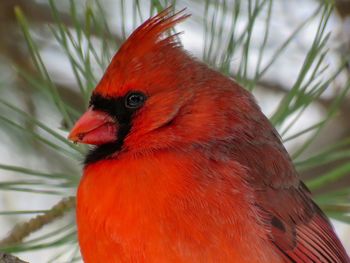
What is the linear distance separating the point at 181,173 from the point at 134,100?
0.92 feet

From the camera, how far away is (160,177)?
8.48ft

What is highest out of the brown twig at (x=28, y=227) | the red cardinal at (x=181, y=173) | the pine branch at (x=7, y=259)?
the red cardinal at (x=181, y=173)

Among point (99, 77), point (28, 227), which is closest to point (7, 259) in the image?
point (28, 227)

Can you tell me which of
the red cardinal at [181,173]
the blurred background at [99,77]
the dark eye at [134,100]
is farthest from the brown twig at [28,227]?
the dark eye at [134,100]

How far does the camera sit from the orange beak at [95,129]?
8.90ft

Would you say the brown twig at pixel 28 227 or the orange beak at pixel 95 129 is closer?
the orange beak at pixel 95 129

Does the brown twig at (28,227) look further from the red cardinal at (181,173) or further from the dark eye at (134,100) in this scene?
the dark eye at (134,100)

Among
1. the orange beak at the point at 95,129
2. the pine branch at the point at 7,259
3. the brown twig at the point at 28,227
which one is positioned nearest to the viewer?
the pine branch at the point at 7,259

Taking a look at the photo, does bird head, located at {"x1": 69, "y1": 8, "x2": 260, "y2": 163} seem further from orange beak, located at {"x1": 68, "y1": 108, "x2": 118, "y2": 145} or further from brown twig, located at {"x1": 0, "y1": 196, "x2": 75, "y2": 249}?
brown twig, located at {"x1": 0, "y1": 196, "x2": 75, "y2": 249}

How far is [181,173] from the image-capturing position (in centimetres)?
260

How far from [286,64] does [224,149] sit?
5.52ft

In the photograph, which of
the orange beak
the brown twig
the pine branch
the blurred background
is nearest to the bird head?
the orange beak

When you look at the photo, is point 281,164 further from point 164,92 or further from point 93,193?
point 93,193

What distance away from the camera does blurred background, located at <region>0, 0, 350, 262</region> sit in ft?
9.29
